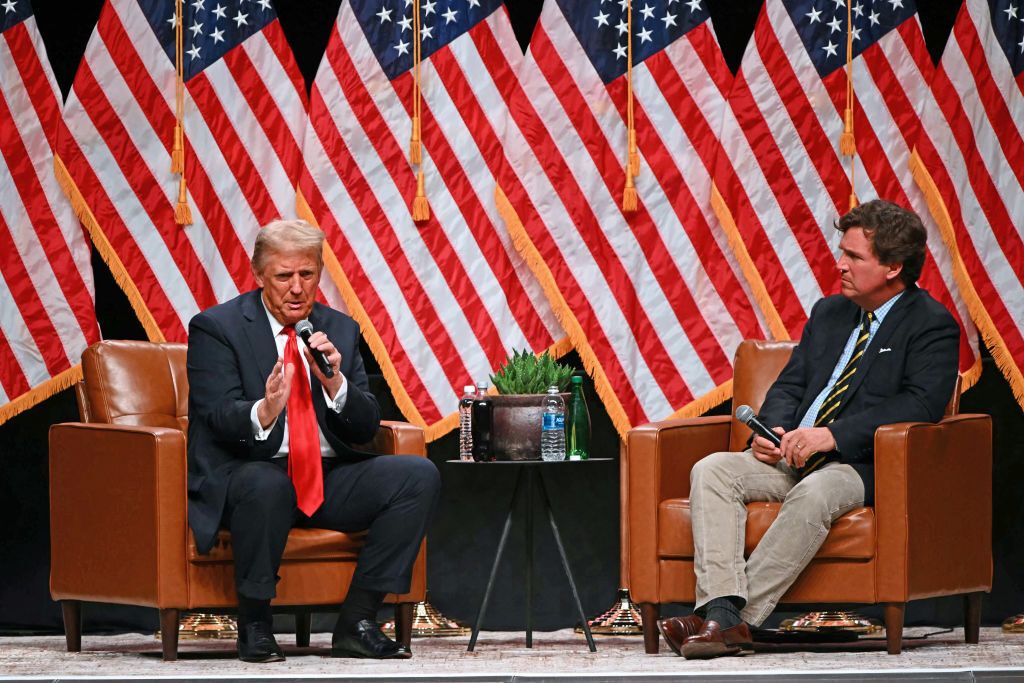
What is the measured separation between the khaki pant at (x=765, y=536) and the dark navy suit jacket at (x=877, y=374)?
0.13 meters

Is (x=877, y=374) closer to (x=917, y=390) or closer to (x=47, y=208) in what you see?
(x=917, y=390)

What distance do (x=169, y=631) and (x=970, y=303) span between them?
2796 millimetres

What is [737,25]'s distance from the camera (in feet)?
15.8

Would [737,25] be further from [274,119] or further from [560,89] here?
[274,119]

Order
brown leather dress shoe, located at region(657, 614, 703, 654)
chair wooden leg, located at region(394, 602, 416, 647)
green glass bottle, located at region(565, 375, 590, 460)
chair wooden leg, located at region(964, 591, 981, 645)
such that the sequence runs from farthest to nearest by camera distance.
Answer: green glass bottle, located at region(565, 375, 590, 460) → chair wooden leg, located at region(964, 591, 981, 645) → chair wooden leg, located at region(394, 602, 416, 647) → brown leather dress shoe, located at region(657, 614, 703, 654)

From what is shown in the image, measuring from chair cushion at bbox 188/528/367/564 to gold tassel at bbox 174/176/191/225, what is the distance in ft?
4.78

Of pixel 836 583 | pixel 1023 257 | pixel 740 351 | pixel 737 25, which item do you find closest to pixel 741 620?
pixel 836 583

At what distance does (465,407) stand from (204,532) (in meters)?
0.98

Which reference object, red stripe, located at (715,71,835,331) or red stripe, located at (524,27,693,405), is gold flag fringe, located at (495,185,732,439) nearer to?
red stripe, located at (524,27,693,405)

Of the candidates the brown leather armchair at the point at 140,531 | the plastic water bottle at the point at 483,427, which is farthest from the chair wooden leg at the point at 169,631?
the plastic water bottle at the point at 483,427

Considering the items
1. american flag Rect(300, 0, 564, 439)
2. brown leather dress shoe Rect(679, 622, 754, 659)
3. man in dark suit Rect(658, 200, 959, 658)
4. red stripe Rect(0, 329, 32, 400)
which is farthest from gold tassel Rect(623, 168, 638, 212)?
red stripe Rect(0, 329, 32, 400)

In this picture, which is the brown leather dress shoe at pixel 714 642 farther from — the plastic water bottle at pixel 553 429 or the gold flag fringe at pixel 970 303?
the gold flag fringe at pixel 970 303

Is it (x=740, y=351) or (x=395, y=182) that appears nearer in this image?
(x=740, y=351)

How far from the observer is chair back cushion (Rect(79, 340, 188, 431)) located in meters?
3.96
